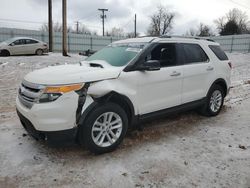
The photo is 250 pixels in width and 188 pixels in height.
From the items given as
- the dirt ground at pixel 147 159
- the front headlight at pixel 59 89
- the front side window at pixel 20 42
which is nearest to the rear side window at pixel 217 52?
the dirt ground at pixel 147 159

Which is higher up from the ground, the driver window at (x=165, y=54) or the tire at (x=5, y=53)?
the tire at (x=5, y=53)

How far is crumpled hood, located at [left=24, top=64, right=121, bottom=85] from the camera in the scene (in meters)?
3.44

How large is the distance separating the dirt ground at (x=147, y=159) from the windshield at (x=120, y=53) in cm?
135

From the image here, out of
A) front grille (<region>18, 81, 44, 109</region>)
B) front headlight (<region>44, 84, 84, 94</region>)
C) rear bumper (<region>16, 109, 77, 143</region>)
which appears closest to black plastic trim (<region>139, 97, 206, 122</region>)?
rear bumper (<region>16, 109, 77, 143</region>)

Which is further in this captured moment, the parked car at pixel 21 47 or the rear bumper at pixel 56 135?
the parked car at pixel 21 47

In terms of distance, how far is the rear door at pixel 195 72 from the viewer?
4.90m

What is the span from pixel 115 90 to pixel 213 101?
2.89 m

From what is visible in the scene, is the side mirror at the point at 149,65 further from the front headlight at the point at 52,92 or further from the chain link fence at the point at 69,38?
the chain link fence at the point at 69,38

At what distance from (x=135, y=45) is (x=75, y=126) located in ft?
6.21

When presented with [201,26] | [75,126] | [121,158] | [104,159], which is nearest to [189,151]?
[121,158]

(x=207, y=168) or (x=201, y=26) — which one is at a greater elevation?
(x=201, y=26)

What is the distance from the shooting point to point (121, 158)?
12.1 ft

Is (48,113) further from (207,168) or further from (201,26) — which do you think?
(201,26)

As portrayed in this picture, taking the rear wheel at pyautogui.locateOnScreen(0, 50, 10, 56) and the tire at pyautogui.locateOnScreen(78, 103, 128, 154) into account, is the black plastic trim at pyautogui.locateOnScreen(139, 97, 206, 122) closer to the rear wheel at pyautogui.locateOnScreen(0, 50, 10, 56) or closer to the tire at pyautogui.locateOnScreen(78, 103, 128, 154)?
the tire at pyautogui.locateOnScreen(78, 103, 128, 154)
